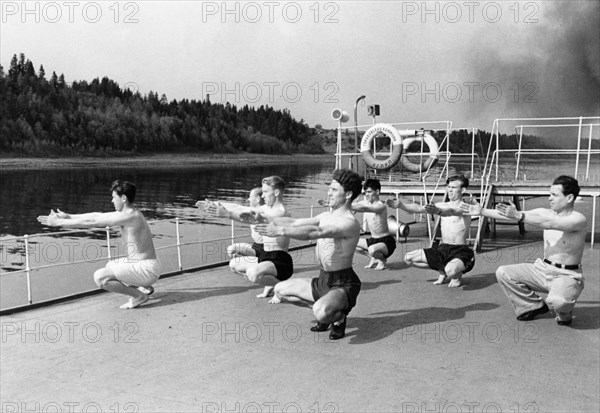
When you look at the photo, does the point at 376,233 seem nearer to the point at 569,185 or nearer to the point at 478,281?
the point at 478,281

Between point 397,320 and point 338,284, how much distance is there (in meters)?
1.32

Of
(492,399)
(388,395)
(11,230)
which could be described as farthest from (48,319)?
(11,230)

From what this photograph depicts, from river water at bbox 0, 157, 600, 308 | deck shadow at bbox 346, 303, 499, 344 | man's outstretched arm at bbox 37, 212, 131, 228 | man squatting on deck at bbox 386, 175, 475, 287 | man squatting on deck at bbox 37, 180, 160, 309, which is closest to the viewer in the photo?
deck shadow at bbox 346, 303, 499, 344

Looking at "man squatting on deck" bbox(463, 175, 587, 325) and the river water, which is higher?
"man squatting on deck" bbox(463, 175, 587, 325)

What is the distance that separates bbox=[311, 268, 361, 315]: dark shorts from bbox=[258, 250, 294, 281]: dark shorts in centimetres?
164

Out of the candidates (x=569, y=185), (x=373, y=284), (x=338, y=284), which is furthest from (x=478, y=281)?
(x=338, y=284)

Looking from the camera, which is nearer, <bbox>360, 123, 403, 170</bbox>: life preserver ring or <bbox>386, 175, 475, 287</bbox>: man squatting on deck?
<bbox>386, 175, 475, 287</bbox>: man squatting on deck

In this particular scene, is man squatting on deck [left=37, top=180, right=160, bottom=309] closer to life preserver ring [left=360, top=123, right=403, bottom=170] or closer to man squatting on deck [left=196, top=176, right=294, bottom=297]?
man squatting on deck [left=196, top=176, right=294, bottom=297]

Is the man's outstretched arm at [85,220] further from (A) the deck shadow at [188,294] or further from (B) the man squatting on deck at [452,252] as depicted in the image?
(B) the man squatting on deck at [452,252]

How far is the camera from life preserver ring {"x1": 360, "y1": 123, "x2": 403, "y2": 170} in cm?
1468

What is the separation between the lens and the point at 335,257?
5.57 meters

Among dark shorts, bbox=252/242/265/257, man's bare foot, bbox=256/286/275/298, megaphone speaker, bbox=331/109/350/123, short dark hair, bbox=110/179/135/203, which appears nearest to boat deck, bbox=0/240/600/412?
man's bare foot, bbox=256/286/275/298

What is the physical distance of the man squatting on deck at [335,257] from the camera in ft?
17.7

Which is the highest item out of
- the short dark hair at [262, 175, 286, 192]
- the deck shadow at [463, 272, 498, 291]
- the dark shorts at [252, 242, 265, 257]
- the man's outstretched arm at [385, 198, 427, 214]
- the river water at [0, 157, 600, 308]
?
the short dark hair at [262, 175, 286, 192]
